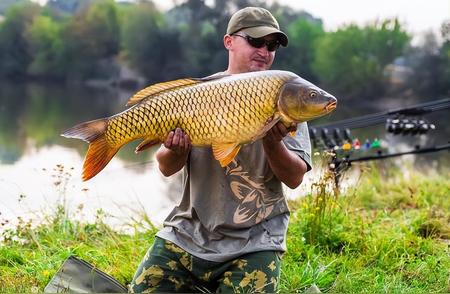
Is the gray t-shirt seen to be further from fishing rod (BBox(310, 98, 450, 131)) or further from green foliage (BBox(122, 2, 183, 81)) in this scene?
green foliage (BBox(122, 2, 183, 81))

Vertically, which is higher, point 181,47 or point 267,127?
point 267,127

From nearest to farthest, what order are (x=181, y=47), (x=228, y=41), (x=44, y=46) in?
(x=228, y=41) < (x=181, y=47) < (x=44, y=46)

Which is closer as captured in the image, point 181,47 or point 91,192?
point 91,192

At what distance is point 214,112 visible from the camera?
1.48 meters

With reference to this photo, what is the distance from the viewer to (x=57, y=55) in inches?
Result: 1155

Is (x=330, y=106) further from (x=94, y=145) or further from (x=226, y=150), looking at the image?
(x=94, y=145)

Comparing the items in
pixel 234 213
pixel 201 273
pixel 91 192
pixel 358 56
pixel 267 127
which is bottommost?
pixel 358 56

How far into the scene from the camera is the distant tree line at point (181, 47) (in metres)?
23.6

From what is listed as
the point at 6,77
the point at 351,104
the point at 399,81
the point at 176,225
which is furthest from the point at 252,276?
the point at 6,77

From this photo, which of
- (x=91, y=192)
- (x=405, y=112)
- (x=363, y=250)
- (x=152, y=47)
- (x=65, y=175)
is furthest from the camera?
(x=152, y=47)

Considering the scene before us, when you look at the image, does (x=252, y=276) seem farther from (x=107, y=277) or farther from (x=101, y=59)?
(x=101, y=59)

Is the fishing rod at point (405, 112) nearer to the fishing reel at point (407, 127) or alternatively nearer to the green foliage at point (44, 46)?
the fishing reel at point (407, 127)

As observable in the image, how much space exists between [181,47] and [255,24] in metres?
24.3

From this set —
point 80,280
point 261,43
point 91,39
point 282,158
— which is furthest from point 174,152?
point 91,39
